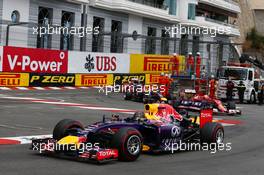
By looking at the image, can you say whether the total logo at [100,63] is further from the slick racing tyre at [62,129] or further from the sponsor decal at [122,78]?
the slick racing tyre at [62,129]

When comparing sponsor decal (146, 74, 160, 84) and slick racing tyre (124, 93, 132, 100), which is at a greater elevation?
sponsor decal (146, 74, 160, 84)

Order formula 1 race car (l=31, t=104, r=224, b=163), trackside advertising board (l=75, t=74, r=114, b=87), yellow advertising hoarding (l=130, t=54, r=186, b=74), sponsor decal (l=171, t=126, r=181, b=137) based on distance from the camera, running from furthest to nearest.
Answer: yellow advertising hoarding (l=130, t=54, r=186, b=74), trackside advertising board (l=75, t=74, r=114, b=87), sponsor decal (l=171, t=126, r=181, b=137), formula 1 race car (l=31, t=104, r=224, b=163)

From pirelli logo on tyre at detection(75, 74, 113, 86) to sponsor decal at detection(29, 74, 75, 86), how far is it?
1.74 feet

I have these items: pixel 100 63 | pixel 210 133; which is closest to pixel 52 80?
pixel 100 63

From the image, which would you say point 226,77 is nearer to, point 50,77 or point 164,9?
point 50,77

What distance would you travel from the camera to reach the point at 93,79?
1275 inches

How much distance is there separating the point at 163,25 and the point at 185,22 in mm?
4269

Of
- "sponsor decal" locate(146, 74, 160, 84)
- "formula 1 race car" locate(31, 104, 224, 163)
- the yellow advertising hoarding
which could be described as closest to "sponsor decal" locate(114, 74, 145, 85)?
the yellow advertising hoarding

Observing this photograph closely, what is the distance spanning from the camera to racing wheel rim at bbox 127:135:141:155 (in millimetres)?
10281

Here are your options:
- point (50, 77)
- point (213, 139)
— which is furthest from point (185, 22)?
point (213, 139)

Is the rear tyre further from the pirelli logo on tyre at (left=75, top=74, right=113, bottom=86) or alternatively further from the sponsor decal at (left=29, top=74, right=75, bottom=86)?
the sponsor decal at (left=29, top=74, right=75, bottom=86)

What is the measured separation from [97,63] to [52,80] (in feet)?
12.0

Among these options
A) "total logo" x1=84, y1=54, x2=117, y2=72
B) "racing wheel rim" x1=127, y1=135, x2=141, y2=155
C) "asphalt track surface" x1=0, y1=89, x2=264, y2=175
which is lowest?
"asphalt track surface" x1=0, y1=89, x2=264, y2=175

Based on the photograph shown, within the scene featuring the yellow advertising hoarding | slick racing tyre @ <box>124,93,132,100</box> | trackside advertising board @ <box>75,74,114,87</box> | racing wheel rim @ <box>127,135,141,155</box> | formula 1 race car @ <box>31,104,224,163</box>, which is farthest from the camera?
the yellow advertising hoarding
